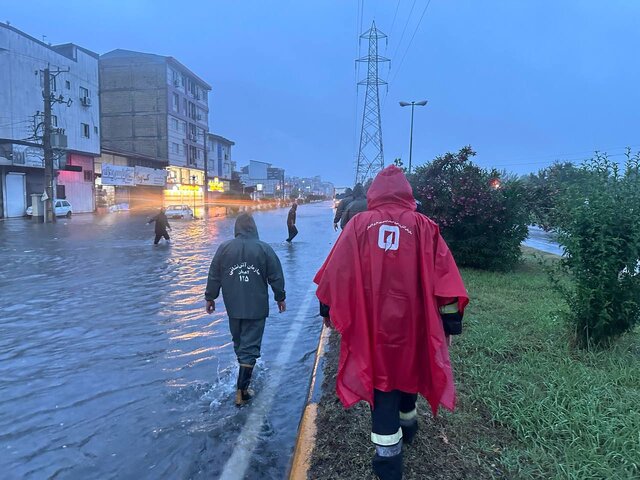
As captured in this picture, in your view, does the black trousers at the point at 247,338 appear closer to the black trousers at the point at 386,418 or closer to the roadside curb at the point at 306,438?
the roadside curb at the point at 306,438

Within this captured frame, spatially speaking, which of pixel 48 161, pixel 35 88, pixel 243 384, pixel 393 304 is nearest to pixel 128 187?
pixel 35 88

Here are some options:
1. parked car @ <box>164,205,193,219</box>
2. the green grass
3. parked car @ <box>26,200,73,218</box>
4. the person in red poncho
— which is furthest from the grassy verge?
parked car @ <box>26,200,73,218</box>

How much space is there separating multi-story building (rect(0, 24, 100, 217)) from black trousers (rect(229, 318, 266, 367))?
108ft

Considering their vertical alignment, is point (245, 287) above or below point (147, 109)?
below

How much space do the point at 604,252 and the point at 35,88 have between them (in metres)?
41.9

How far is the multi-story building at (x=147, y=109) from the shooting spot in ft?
188

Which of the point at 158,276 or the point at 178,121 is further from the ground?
the point at 178,121

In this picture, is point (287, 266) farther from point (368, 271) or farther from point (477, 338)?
point (368, 271)

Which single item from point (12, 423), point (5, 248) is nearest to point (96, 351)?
point (12, 423)

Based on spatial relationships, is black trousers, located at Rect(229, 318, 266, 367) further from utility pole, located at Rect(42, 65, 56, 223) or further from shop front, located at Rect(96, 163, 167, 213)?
shop front, located at Rect(96, 163, 167, 213)

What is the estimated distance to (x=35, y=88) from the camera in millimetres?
35875

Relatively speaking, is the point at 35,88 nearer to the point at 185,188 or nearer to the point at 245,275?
the point at 185,188

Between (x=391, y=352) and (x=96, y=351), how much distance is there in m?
4.58

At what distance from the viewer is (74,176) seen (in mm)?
40562
